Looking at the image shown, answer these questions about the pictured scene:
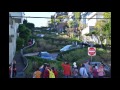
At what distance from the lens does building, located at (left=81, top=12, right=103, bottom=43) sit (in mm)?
6023

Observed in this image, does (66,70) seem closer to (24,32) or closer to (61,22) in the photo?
(61,22)

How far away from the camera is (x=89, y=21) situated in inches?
239

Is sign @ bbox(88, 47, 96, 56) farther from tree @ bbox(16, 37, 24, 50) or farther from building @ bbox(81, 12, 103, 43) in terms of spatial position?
tree @ bbox(16, 37, 24, 50)

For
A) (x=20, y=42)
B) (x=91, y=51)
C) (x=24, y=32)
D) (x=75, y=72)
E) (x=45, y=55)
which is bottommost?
(x=75, y=72)

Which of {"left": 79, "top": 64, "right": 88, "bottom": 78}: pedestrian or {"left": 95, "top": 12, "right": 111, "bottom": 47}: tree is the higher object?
{"left": 95, "top": 12, "right": 111, "bottom": 47}: tree

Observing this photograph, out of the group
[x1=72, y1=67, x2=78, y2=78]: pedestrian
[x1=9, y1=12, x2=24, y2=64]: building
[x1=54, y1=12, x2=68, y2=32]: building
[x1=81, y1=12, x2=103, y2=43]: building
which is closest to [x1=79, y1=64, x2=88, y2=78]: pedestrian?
[x1=72, y1=67, x2=78, y2=78]: pedestrian

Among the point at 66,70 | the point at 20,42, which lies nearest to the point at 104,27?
the point at 66,70

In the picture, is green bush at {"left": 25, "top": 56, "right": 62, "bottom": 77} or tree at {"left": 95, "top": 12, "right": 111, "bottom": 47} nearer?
green bush at {"left": 25, "top": 56, "right": 62, "bottom": 77}
